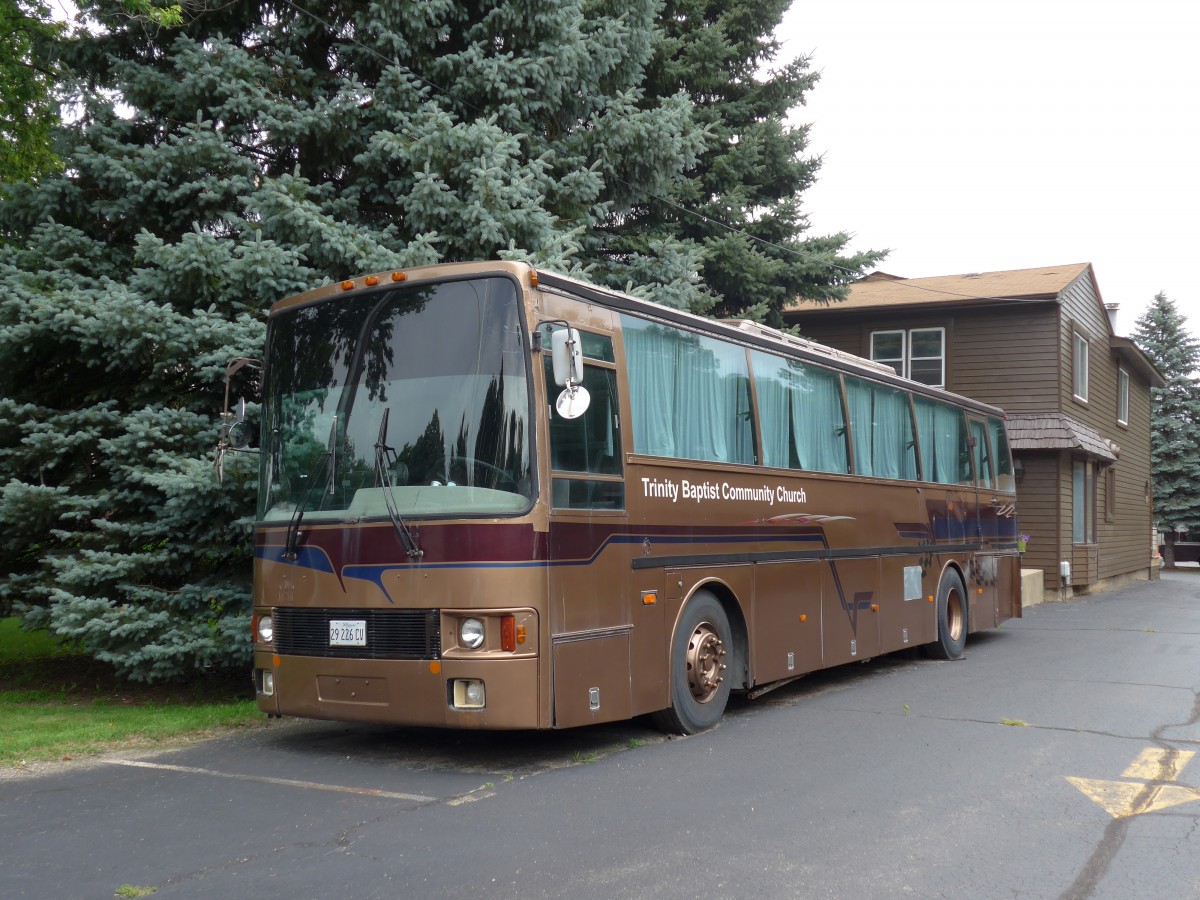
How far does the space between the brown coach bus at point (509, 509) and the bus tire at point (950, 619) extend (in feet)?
14.9

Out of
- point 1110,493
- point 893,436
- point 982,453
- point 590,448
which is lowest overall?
point 1110,493

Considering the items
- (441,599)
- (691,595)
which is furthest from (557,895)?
(691,595)

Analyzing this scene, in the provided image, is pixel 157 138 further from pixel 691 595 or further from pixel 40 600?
pixel 691 595

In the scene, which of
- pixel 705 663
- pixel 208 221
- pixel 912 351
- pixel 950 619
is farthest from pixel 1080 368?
pixel 208 221

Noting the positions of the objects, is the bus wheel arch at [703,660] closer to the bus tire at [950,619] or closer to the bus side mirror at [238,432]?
the bus side mirror at [238,432]

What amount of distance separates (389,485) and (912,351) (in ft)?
71.1

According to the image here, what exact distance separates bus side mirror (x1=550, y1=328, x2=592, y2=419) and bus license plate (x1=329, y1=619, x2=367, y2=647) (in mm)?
1938

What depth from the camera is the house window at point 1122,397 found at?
33094 millimetres

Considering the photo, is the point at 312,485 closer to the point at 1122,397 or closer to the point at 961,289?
the point at 961,289

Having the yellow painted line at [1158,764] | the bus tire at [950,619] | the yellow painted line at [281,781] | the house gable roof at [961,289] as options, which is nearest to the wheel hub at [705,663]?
the yellow painted line at [281,781]

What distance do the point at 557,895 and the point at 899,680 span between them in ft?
25.9

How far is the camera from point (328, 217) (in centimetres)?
1065

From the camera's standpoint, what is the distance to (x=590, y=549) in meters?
7.57

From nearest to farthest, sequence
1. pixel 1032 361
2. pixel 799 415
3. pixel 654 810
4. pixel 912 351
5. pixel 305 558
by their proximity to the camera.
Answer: pixel 654 810 < pixel 305 558 < pixel 799 415 < pixel 1032 361 < pixel 912 351
